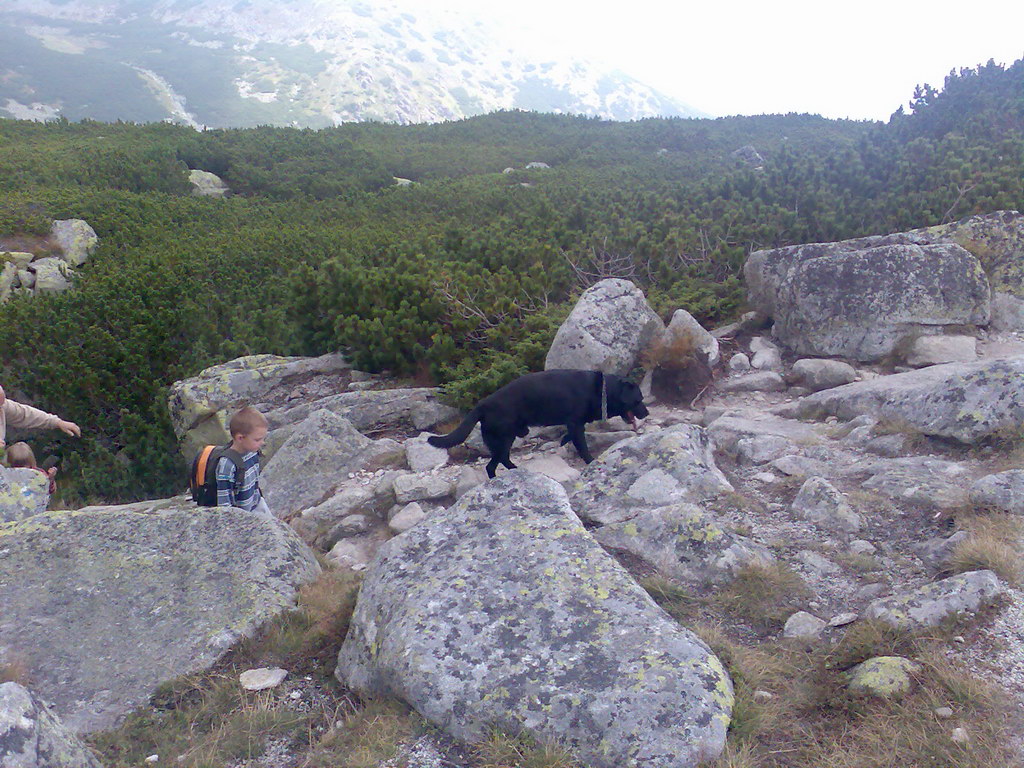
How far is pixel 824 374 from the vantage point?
644 centimetres

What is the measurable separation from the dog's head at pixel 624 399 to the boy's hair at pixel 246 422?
113 inches

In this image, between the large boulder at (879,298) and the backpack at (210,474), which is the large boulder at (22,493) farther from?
the large boulder at (879,298)

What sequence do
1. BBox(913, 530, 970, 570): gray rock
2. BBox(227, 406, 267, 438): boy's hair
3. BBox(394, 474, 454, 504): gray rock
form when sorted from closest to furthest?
BBox(913, 530, 970, 570): gray rock → BBox(227, 406, 267, 438): boy's hair → BBox(394, 474, 454, 504): gray rock

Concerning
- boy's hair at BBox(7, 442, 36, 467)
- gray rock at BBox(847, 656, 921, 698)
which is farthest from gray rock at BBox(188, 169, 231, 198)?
gray rock at BBox(847, 656, 921, 698)

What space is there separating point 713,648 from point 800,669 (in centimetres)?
35

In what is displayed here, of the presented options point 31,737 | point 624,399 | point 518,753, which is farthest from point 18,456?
point 518,753

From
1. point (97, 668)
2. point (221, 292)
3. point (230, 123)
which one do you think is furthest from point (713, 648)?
point (230, 123)

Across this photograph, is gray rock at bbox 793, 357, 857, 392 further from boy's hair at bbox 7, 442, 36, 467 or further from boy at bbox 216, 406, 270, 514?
boy's hair at bbox 7, 442, 36, 467

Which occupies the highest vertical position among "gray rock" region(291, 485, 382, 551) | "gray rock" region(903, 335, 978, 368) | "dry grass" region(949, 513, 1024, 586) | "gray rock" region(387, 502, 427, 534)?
"gray rock" region(903, 335, 978, 368)

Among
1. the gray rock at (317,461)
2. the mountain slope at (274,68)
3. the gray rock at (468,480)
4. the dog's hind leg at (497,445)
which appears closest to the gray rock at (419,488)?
the gray rock at (468,480)

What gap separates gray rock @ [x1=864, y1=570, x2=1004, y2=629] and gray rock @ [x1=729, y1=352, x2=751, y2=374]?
4.17 metres

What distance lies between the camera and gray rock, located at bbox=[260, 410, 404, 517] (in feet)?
18.7

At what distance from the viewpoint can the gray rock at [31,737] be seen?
1896 mm

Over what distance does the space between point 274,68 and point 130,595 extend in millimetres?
146690
